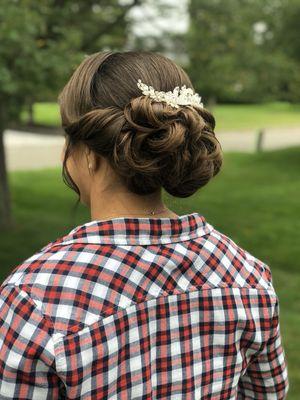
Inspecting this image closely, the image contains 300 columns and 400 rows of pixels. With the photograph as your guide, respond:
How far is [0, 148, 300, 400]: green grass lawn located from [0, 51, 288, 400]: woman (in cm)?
282

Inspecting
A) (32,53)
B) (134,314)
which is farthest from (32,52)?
(134,314)

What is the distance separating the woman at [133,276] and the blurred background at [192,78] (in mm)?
2849

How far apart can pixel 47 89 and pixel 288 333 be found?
11.4 ft

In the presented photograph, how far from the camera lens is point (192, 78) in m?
9.85

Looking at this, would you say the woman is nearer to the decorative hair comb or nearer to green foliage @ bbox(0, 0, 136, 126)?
the decorative hair comb

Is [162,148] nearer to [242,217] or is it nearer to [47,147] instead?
[242,217]

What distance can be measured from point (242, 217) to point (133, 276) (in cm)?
811

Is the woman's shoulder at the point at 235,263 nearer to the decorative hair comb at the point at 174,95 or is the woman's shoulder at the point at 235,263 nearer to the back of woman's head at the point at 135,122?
the back of woman's head at the point at 135,122

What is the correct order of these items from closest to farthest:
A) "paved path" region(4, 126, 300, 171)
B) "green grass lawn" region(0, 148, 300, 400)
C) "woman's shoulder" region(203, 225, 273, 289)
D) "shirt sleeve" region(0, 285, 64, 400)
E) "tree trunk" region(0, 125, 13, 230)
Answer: "shirt sleeve" region(0, 285, 64, 400) < "woman's shoulder" region(203, 225, 273, 289) < "green grass lawn" region(0, 148, 300, 400) < "tree trunk" region(0, 125, 13, 230) < "paved path" region(4, 126, 300, 171)

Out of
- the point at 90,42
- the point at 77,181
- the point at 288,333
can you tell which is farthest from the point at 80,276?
the point at 90,42

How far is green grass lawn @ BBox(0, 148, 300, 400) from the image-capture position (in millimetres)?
5898

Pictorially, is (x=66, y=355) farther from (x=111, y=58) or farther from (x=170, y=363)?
(x=111, y=58)

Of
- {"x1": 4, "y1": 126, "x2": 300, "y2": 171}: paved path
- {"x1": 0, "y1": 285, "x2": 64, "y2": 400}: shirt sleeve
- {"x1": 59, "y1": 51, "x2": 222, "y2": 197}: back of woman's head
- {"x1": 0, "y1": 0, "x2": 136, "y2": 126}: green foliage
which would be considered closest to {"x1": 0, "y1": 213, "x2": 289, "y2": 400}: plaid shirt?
{"x1": 0, "y1": 285, "x2": 64, "y2": 400}: shirt sleeve

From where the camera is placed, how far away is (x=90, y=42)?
842 centimetres
